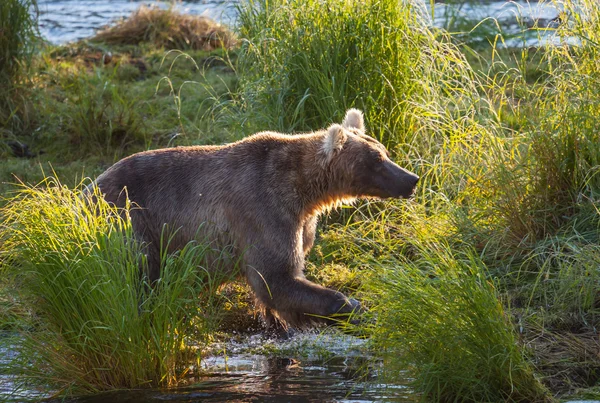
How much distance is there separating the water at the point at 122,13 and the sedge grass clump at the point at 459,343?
739 centimetres

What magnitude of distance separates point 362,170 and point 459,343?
1.86 meters

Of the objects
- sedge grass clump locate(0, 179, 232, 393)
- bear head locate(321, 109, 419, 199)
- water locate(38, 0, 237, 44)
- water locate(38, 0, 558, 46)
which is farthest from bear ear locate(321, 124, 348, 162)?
water locate(38, 0, 237, 44)

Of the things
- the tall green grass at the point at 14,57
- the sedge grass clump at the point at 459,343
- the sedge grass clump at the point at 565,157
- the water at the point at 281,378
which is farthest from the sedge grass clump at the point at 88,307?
the tall green grass at the point at 14,57

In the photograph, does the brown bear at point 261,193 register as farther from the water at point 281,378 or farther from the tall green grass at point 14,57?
the tall green grass at point 14,57

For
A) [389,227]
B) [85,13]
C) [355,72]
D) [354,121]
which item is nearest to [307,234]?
[354,121]

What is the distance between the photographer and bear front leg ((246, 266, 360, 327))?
558 cm

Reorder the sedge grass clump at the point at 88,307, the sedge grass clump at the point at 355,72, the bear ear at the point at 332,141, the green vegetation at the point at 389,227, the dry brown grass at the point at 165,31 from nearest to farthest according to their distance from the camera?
the green vegetation at the point at 389,227 → the sedge grass clump at the point at 88,307 → the bear ear at the point at 332,141 → the sedge grass clump at the point at 355,72 → the dry brown grass at the point at 165,31

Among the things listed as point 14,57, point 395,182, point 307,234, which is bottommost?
point 307,234

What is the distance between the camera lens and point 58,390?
4906mm

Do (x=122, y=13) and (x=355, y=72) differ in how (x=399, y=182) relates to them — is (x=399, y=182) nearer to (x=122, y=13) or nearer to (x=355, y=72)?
(x=355, y=72)

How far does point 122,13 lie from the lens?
15.3m

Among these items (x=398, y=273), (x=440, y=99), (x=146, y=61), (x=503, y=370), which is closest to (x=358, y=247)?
(x=440, y=99)

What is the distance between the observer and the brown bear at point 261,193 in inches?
227

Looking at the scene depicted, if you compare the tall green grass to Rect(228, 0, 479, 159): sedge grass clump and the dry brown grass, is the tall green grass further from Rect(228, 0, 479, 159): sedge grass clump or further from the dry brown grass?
Rect(228, 0, 479, 159): sedge grass clump
